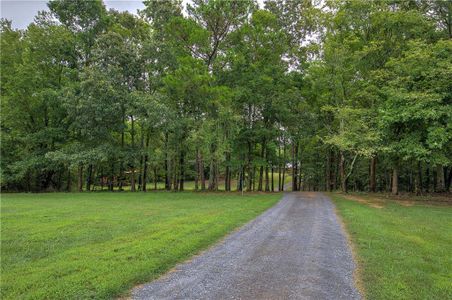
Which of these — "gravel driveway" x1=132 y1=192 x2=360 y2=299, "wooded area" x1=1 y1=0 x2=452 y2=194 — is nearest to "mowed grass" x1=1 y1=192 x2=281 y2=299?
"gravel driveway" x1=132 y1=192 x2=360 y2=299

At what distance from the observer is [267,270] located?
6.23m

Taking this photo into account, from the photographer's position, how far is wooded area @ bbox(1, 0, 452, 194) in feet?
67.9

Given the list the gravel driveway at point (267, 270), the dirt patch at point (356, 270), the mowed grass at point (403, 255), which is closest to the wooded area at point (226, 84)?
the mowed grass at point (403, 255)

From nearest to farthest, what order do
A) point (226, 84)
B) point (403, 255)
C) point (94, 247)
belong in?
point (403, 255) < point (94, 247) < point (226, 84)

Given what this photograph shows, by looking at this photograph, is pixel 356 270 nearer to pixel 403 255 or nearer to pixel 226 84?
pixel 403 255

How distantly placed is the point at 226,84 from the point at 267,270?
21.6m

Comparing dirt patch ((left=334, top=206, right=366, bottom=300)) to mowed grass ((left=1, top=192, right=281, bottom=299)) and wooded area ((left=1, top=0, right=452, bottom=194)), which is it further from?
wooded area ((left=1, top=0, right=452, bottom=194))

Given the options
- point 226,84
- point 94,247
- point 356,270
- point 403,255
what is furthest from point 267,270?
point 226,84

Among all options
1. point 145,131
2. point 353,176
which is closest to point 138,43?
point 145,131

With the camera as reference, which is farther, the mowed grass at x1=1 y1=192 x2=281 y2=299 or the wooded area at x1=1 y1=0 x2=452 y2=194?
the wooded area at x1=1 y1=0 x2=452 y2=194

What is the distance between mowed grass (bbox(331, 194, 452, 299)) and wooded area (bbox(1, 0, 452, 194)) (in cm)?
820

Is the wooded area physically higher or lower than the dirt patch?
higher

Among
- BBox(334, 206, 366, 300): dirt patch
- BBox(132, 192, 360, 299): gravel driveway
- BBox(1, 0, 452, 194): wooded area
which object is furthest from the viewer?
BBox(1, 0, 452, 194): wooded area

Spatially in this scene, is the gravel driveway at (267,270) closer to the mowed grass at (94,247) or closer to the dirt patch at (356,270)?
the dirt patch at (356,270)
